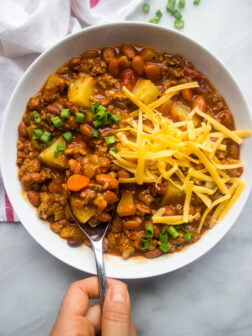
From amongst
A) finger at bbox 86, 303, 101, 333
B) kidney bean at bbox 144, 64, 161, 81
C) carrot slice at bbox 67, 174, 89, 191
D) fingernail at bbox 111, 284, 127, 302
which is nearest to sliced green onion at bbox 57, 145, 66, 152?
carrot slice at bbox 67, 174, 89, 191

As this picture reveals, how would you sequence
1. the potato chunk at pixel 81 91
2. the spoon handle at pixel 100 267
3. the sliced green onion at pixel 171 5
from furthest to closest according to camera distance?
the sliced green onion at pixel 171 5 < the potato chunk at pixel 81 91 < the spoon handle at pixel 100 267

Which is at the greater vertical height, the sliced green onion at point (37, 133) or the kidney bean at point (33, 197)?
the sliced green onion at point (37, 133)

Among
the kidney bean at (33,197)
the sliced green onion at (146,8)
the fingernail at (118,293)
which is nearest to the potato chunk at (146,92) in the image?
the sliced green onion at (146,8)

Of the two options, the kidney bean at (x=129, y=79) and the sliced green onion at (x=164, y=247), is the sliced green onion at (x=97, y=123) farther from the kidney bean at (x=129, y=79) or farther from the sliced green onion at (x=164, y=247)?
the sliced green onion at (x=164, y=247)

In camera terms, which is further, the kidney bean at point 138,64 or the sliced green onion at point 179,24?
the sliced green onion at point 179,24

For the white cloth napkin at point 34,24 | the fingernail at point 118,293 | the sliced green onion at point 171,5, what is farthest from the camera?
the sliced green onion at point 171,5

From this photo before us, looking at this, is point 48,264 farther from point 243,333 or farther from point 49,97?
point 243,333
